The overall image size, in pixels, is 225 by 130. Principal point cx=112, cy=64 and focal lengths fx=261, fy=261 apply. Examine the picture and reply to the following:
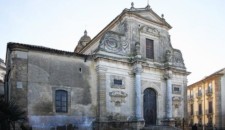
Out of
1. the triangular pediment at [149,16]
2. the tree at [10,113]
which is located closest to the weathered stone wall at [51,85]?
the tree at [10,113]

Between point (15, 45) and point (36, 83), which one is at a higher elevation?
point (15, 45)

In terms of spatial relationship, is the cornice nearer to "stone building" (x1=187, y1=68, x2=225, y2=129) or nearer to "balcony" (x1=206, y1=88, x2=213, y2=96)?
"stone building" (x1=187, y1=68, x2=225, y2=129)

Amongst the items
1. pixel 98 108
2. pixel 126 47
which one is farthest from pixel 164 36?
pixel 98 108

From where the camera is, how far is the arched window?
59.2ft

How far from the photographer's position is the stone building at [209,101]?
3538 centimetres

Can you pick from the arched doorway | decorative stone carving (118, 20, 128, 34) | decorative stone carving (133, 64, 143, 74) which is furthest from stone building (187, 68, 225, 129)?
decorative stone carving (118, 20, 128, 34)

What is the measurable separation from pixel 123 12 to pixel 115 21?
1.48 meters

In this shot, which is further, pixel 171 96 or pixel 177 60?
pixel 177 60

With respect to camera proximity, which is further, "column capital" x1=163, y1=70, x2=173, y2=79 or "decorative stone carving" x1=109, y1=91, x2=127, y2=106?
"column capital" x1=163, y1=70, x2=173, y2=79

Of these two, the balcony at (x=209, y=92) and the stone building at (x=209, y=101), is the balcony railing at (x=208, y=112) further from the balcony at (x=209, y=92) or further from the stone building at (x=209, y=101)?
the balcony at (x=209, y=92)

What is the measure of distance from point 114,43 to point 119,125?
6.44m

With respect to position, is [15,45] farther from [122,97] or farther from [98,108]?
[122,97]

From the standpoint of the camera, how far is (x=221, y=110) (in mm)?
35188

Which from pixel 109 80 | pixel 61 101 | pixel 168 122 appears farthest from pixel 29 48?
pixel 168 122
